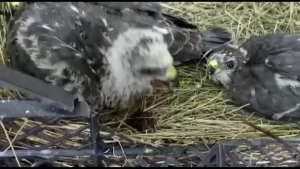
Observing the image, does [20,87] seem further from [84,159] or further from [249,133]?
[249,133]

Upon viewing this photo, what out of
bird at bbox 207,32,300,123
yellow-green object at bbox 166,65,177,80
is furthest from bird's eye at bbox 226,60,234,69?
yellow-green object at bbox 166,65,177,80

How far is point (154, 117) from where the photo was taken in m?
1.48

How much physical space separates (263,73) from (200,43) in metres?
0.20

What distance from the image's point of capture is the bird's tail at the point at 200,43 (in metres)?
1.46

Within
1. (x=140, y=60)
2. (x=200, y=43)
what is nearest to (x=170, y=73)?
(x=140, y=60)

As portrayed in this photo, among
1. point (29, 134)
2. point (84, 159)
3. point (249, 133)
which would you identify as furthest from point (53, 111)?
point (249, 133)

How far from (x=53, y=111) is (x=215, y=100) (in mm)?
622

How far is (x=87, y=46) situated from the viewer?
1.28m

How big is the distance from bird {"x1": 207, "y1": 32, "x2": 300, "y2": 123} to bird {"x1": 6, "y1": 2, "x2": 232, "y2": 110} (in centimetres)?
27

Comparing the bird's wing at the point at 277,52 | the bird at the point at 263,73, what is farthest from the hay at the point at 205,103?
the bird's wing at the point at 277,52

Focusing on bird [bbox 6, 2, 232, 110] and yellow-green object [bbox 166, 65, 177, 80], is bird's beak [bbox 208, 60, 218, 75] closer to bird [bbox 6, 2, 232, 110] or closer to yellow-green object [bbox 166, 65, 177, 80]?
bird [bbox 6, 2, 232, 110]

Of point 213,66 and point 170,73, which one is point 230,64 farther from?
point 170,73

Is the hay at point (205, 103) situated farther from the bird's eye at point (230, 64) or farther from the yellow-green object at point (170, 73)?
the yellow-green object at point (170, 73)

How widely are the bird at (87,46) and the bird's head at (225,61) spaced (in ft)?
0.79
